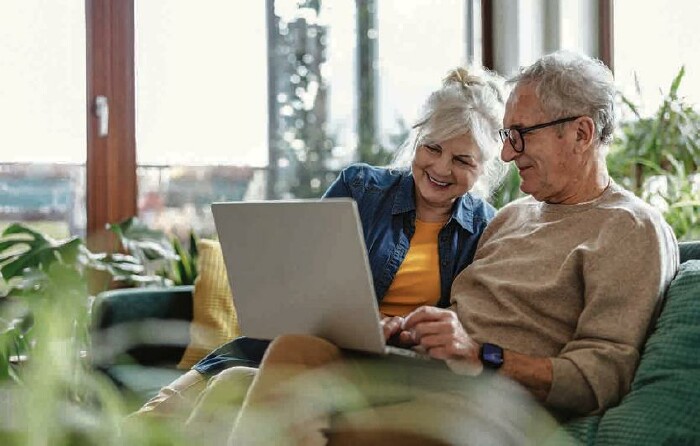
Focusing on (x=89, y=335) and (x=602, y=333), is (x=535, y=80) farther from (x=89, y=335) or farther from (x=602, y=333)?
(x=89, y=335)

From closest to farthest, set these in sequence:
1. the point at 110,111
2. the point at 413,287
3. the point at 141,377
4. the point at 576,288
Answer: the point at 576,288
the point at 413,287
the point at 141,377
the point at 110,111

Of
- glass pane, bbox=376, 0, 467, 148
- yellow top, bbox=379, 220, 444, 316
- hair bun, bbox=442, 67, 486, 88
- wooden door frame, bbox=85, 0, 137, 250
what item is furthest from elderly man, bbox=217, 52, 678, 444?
glass pane, bbox=376, 0, 467, 148

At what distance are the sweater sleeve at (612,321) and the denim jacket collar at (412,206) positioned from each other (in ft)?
1.63

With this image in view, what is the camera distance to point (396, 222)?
7.62 ft

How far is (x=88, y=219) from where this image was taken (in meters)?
4.25

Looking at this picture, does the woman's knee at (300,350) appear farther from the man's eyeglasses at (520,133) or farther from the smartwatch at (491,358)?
the man's eyeglasses at (520,133)

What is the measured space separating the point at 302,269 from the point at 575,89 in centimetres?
77

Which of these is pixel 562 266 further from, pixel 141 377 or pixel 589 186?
pixel 141 377

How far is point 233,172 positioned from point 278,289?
9.45 ft

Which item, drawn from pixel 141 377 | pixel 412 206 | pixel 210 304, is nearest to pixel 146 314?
pixel 210 304

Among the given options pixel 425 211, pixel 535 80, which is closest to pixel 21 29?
pixel 425 211

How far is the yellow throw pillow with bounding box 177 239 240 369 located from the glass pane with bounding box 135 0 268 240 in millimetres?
941

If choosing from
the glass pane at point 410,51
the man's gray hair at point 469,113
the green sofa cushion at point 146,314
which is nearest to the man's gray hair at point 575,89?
the man's gray hair at point 469,113

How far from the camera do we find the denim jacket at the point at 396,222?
2.25 meters
